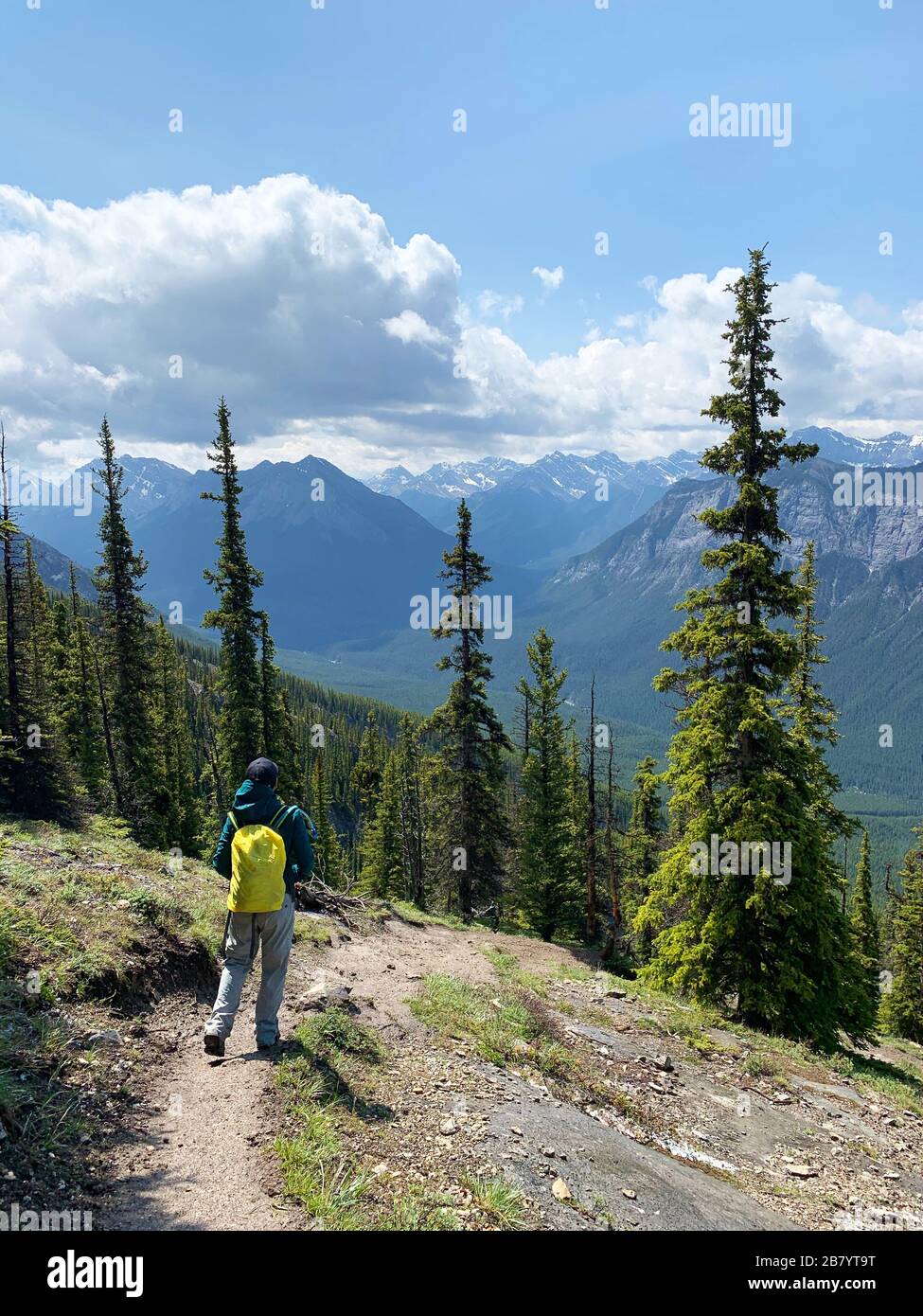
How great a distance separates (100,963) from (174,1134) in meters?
2.72

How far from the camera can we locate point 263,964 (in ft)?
23.4

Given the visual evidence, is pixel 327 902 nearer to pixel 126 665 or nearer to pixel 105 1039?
pixel 105 1039

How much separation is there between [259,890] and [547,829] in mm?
25880

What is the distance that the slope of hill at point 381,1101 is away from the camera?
4.91m

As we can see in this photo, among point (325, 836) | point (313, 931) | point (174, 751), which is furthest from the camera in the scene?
point (325, 836)

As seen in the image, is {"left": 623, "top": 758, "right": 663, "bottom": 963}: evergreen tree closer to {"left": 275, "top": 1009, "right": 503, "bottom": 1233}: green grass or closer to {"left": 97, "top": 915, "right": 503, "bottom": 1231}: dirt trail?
{"left": 97, "top": 915, "right": 503, "bottom": 1231}: dirt trail

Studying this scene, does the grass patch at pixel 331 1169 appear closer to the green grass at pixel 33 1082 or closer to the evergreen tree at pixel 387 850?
the green grass at pixel 33 1082

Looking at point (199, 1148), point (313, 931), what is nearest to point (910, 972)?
point (313, 931)

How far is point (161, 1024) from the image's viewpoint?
7.57 m

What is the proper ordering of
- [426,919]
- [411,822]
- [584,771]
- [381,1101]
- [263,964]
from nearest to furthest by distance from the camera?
1. [381,1101]
2. [263,964]
3. [426,919]
4. [584,771]
5. [411,822]

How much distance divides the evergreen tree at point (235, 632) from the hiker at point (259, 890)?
2227 centimetres

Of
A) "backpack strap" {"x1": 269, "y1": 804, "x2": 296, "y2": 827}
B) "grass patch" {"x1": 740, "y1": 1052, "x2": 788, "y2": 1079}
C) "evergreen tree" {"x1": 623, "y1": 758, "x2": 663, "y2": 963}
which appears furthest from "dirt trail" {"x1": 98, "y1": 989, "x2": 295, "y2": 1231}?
"evergreen tree" {"x1": 623, "y1": 758, "x2": 663, "y2": 963}
